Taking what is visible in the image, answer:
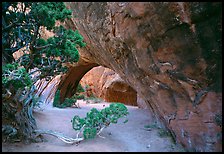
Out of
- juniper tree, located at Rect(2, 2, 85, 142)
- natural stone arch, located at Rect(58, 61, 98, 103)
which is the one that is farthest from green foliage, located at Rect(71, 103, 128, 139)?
natural stone arch, located at Rect(58, 61, 98, 103)

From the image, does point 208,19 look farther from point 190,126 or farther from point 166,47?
point 190,126

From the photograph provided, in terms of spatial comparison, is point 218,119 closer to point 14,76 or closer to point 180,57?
point 180,57

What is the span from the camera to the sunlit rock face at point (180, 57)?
342 centimetres

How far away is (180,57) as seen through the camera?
3684 mm

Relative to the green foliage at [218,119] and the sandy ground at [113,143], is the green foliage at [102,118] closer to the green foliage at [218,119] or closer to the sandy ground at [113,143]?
the sandy ground at [113,143]

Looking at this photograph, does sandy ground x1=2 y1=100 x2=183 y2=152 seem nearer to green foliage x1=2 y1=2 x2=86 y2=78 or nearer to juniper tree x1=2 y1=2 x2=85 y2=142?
juniper tree x1=2 y1=2 x2=85 y2=142

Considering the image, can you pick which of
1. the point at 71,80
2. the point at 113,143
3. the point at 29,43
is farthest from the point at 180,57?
the point at 71,80

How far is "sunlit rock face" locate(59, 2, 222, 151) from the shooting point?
342cm

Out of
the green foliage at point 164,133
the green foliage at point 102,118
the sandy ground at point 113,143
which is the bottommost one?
the sandy ground at point 113,143

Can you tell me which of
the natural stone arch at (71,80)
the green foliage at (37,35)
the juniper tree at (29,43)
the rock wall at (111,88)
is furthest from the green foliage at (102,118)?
the rock wall at (111,88)

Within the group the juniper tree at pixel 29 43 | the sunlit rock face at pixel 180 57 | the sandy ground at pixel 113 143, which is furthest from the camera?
the sandy ground at pixel 113 143

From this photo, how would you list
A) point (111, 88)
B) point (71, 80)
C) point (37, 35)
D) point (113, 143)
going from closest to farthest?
point (37, 35) < point (113, 143) < point (71, 80) < point (111, 88)

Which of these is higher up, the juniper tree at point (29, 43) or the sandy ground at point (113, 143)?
the juniper tree at point (29, 43)

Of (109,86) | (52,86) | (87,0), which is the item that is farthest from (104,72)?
(87,0)
